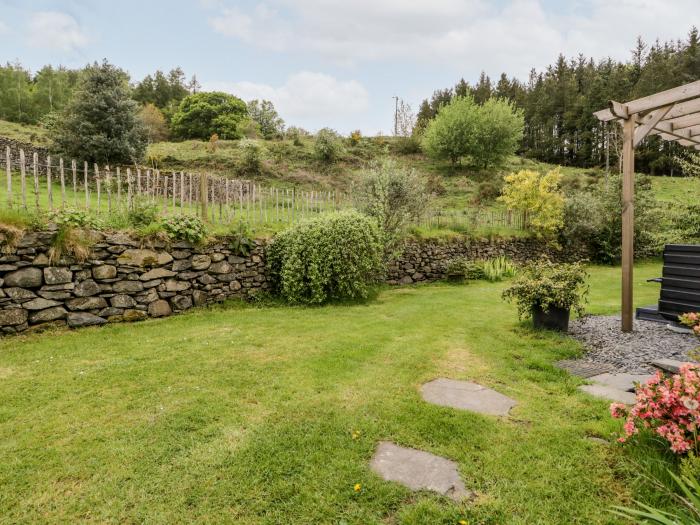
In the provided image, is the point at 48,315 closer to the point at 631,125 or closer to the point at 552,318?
the point at 552,318

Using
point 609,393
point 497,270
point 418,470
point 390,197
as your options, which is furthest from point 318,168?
point 418,470

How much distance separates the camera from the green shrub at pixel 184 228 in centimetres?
662

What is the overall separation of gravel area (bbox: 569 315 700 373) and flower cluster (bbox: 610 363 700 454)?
6.83ft

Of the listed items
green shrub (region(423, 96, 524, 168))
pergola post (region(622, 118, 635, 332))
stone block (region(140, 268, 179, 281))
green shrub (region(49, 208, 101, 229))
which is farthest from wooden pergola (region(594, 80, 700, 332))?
green shrub (region(423, 96, 524, 168))

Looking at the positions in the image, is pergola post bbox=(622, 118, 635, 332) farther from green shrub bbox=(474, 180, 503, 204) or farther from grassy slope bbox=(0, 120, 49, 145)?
grassy slope bbox=(0, 120, 49, 145)

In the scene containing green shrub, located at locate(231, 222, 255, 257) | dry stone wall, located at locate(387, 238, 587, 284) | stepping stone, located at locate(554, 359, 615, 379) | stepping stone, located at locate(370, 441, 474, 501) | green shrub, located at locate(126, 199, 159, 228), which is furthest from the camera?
dry stone wall, located at locate(387, 238, 587, 284)

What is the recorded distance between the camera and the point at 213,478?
2359 mm

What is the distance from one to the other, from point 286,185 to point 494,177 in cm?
1565

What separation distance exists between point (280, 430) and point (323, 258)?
482cm

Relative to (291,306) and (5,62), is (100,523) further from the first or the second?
(5,62)

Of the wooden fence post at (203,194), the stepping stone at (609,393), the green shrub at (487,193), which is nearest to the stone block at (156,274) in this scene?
the wooden fence post at (203,194)

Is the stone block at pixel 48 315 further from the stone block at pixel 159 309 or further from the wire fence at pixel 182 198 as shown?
the wire fence at pixel 182 198

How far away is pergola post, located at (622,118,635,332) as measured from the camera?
5.43 meters

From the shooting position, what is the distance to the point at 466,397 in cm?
351
